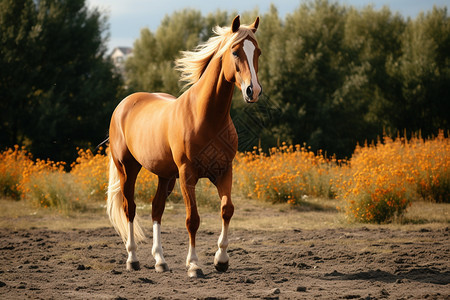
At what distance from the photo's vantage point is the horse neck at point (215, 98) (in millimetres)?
4775

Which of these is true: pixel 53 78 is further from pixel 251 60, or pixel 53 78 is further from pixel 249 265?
pixel 251 60

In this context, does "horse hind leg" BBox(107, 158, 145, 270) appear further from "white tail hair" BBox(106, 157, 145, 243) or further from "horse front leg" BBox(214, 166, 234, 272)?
"horse front leg" BBox(214, 166, 234, 272)

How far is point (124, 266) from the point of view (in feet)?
18.7

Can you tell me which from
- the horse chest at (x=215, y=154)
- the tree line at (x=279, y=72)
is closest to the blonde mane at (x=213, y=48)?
the horse chest at (x=215, y=154)

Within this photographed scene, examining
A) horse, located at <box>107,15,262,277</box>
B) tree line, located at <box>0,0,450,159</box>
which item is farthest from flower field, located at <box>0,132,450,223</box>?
tree line, located at <box>0,0,450,159</box>

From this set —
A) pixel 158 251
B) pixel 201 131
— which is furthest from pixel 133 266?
pixel 201 131

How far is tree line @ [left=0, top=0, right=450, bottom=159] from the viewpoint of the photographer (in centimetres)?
2119

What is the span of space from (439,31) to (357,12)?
16.7ft

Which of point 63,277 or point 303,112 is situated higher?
point 303,112

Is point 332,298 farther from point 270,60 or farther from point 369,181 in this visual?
point 270,60

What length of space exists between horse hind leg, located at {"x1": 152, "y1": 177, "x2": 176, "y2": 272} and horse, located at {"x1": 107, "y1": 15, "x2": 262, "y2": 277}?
0.01 m

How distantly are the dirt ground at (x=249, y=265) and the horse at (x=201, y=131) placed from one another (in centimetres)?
43

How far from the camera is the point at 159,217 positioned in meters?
5.67

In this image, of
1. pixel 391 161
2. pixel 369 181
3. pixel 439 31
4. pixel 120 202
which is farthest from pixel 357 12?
pixel 120 202
